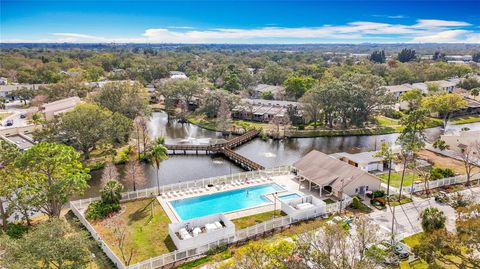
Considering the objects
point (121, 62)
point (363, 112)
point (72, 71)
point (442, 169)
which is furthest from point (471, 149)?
point (121, 62)

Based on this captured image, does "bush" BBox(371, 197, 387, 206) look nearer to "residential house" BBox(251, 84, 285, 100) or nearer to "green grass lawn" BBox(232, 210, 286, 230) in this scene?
"green grass lawn" BBox(232, 210, 286, 230)

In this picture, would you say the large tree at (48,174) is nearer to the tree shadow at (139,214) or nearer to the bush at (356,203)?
the tree shadow at (139,214)

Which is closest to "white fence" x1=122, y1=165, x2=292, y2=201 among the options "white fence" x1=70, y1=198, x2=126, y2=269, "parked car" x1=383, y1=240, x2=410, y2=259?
"white fence" x1=70, y1=198, x2=126, y2=269

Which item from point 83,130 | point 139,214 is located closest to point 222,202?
point 139,214

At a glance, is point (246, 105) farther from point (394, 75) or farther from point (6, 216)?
point (394, 75)

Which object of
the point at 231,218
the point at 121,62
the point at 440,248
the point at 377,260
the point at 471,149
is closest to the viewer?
the point at 377,260

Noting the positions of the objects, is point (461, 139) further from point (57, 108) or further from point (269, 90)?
point (57, 108)

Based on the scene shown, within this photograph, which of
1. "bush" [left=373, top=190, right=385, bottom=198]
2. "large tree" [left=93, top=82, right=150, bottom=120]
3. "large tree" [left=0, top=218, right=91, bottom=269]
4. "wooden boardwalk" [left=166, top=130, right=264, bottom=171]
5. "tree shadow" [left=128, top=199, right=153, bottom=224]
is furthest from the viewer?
"large tree" [left=93, top=82, right=150, bottom=120]

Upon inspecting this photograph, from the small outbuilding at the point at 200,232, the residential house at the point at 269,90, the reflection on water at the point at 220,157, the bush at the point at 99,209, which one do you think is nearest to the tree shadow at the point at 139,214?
the bush at the point at 99,209
